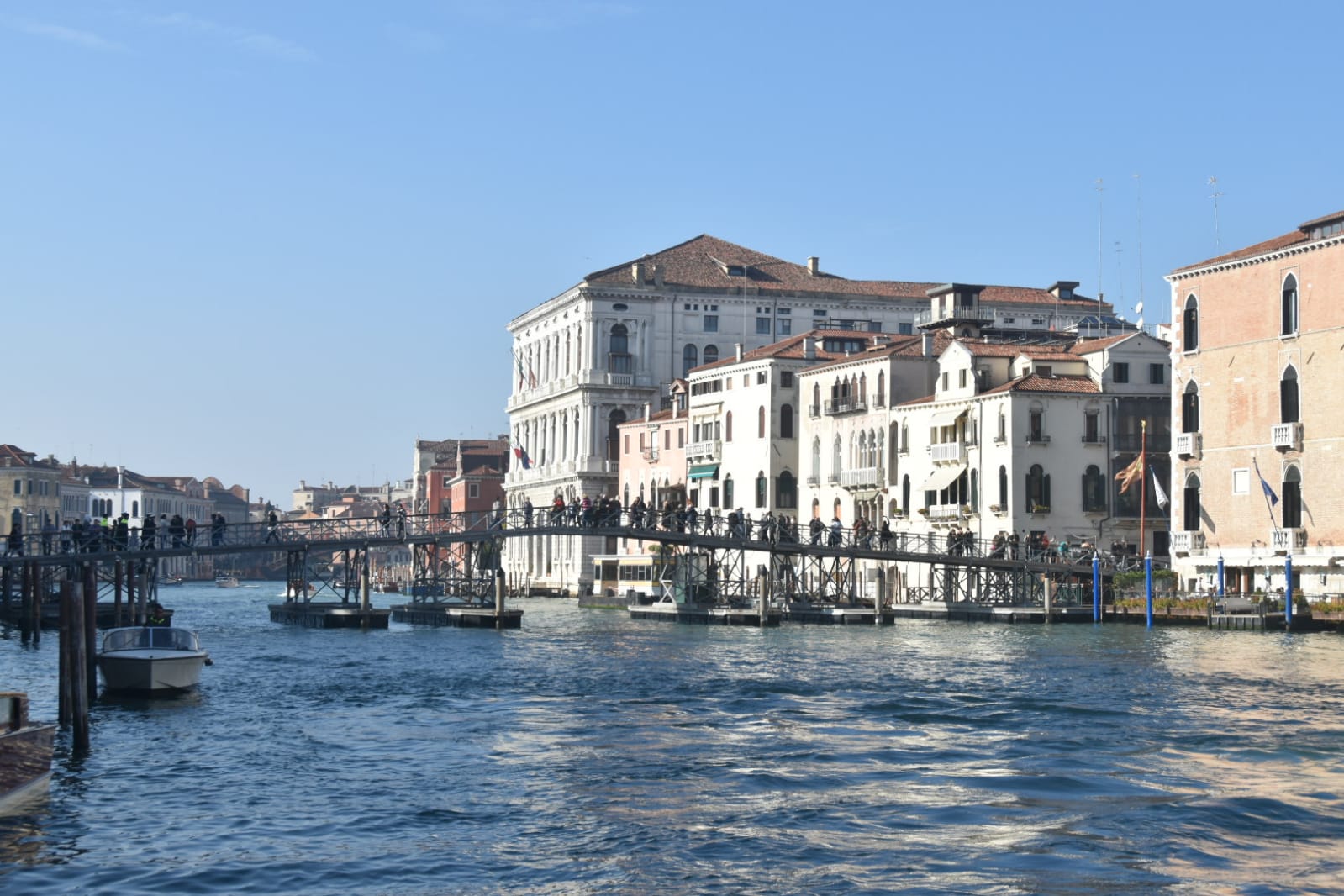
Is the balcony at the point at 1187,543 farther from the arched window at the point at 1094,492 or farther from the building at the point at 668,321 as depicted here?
the building at the point at 668,321

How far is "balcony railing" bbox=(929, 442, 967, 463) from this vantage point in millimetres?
66625

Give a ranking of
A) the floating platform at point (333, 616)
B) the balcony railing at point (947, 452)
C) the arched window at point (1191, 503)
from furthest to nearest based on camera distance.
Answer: the balcony railing at point (947, 452) → the floating platform at point (333, 616) → the arched window at point (1191, 503)

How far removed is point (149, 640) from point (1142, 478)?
117 feet

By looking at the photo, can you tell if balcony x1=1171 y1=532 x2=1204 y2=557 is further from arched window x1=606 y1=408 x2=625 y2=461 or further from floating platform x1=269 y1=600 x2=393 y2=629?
arched window x1=606 y1=408 x2=625 y2=461

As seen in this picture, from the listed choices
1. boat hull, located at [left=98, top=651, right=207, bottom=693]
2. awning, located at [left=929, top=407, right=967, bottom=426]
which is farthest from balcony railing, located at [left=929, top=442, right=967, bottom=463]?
boat hull, located at [left=98, top=651, right=207, bottom=693]

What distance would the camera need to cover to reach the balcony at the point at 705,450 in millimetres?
84250

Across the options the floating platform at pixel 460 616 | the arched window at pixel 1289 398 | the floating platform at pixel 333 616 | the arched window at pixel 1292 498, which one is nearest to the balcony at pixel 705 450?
the floating platform at pixel 460 616

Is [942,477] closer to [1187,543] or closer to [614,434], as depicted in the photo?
[1187,543]

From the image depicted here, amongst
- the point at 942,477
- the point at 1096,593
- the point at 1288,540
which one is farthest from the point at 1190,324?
the point at 942,477

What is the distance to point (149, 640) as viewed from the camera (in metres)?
35.1

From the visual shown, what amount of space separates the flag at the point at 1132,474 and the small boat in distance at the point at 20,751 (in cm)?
4366

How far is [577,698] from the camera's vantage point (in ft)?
112

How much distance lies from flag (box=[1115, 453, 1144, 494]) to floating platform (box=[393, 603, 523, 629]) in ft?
62.8

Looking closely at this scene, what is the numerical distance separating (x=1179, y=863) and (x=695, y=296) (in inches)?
3230
